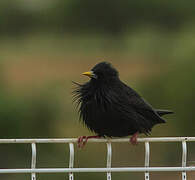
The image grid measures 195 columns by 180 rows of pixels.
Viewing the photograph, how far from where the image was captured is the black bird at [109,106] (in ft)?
17.4

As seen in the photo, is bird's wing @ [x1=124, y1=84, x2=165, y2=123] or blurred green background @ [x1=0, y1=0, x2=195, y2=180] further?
blurred green background @ [x1=0, y1=0, x2=195, y2=180]

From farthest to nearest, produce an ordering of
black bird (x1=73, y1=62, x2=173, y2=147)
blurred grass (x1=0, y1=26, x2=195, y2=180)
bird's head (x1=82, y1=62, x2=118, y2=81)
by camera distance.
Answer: blurred grass (x1=0, y1=26, x2=195, y2=180)
bird's head (x1=82, y1=62, x2=118, y2=81)
black bird (x1=73, y1=62, x2=173, y2=147)

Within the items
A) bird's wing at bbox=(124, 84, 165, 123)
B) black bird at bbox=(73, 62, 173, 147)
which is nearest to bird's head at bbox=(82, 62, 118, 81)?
black bird at bbox=(73, 62, 173, 147)

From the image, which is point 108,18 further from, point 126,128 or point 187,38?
point 126,128

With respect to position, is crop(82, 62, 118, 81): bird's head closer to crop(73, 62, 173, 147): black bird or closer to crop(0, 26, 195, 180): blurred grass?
crop(73, 62, 173, 147): black bird

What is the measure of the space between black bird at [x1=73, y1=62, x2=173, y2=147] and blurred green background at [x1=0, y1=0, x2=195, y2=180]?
423 centimetres

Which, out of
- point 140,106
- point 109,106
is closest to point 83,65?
point 140,106

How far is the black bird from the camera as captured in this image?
529 centimetres

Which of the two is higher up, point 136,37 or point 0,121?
point 136,37

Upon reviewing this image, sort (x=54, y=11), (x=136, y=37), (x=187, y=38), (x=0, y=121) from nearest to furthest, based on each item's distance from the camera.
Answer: (x=0, y=121)
(x=187, y=38)
(x=136, y=37)
(x=54, y=11)

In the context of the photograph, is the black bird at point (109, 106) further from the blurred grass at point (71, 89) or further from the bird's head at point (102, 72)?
the blurred grass at point (71, 89)

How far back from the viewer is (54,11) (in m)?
21.1

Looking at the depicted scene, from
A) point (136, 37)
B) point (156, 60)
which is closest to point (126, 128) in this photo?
point (156, 60)

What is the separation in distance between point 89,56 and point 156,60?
201 centimetres
